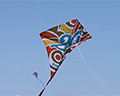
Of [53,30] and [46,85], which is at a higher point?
[53,30]

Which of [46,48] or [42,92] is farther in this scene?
→ [46,48]

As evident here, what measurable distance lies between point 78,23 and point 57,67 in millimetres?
8190

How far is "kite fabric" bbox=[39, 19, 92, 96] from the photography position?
48219 mm

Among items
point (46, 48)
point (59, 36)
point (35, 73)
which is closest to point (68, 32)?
point (59, 36)

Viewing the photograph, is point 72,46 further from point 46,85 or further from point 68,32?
point 46,85

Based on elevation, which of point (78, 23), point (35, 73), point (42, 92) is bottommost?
point (42, 92)

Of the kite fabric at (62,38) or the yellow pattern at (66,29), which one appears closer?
the kite fabric at (62,38)

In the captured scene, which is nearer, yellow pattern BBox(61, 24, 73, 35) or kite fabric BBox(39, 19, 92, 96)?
kite fabric BBox(39, 19, 92, 96)

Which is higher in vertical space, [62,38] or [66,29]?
[66,29]

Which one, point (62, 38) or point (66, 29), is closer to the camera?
point (66, 29)

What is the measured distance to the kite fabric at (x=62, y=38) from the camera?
1898 inches

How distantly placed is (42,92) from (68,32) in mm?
11710

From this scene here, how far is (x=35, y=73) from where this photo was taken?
4384 cm

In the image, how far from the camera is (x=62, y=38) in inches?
1944
